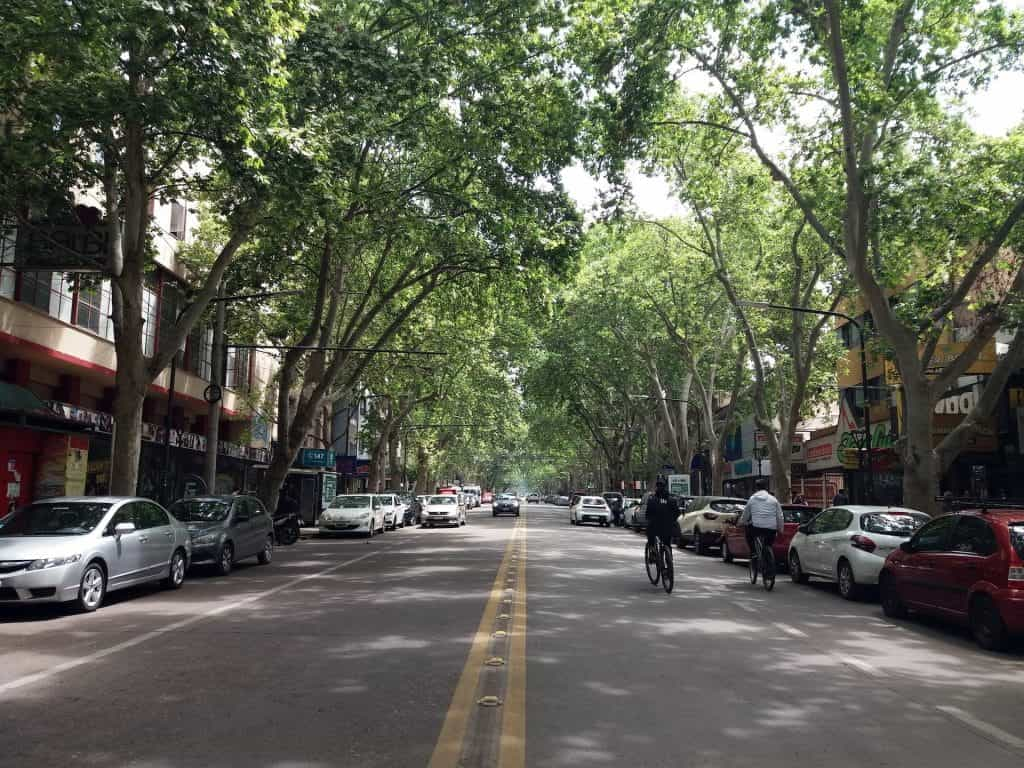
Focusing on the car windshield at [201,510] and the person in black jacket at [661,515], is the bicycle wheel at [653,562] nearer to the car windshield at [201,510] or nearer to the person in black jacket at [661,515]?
the person in black jacket at [661,515]

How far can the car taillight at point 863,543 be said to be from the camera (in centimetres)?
1295

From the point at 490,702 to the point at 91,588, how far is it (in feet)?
22.8

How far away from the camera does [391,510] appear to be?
34.5m

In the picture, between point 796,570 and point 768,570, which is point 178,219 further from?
point 768,570

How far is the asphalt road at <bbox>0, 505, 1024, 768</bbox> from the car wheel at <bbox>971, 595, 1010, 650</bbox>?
0.17m

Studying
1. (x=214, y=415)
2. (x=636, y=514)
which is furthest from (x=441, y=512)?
(x=214, y=415)

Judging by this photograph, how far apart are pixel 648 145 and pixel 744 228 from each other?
26.8 ft

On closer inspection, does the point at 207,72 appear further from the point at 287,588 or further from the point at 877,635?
the point at 877,635

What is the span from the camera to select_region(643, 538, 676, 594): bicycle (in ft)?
43.5

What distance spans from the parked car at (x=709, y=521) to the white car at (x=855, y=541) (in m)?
7.02

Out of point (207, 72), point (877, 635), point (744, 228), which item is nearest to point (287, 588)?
point (207, 72)

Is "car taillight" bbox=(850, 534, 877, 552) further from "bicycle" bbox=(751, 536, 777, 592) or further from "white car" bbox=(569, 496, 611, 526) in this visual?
"white car" bbox=(569, 496, 611, 526)

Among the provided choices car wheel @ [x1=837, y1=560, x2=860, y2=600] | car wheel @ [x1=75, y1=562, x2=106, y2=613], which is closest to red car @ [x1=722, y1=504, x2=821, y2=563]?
car wheel @ [x1=837, y1=560, x2=860, y2=600]

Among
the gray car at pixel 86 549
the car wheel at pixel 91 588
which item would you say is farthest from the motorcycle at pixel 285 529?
the car wheel at pixel 91 588
